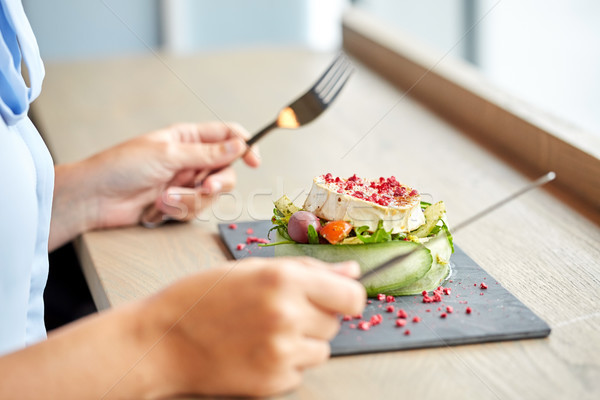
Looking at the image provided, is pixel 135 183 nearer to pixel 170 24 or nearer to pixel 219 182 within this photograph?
pixel 219 182

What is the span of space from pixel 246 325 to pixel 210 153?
53 centimetres

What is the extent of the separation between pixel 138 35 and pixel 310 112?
8.39 feet

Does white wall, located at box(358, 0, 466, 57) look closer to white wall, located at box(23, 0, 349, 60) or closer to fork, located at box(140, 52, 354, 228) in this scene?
white wall, located at box(23, 0, 349, 60)

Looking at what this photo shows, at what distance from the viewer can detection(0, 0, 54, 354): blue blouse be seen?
2.46ft

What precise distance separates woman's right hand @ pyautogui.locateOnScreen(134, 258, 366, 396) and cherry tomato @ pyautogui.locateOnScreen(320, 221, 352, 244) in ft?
0.53

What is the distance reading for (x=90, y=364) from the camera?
1.97ft

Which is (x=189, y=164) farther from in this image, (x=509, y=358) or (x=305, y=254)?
(x=509, y=358)

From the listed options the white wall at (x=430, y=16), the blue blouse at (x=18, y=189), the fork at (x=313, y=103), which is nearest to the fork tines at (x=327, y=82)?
the fork at (x=313, y=103)

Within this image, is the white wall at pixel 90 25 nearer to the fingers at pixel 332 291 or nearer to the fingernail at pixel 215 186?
the fingernail at pixel 215 186

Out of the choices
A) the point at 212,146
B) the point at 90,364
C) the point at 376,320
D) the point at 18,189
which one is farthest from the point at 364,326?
the point at 212,146

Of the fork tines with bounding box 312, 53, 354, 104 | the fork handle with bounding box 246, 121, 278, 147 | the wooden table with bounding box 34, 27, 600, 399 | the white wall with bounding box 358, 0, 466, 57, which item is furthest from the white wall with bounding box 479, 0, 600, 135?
the fork handle with bounding box 246, 121, 278, 147

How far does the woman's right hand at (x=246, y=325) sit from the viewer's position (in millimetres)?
585

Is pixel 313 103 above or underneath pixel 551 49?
underneath

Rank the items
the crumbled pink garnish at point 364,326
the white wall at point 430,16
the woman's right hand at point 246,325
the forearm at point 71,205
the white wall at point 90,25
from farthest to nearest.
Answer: the white wall at point 430,16 → the white wall at point 90,25 → the forearm at point 71,205 → the crumbled pink garnish at point 364,326 → the woman's right hand at point 246,325
